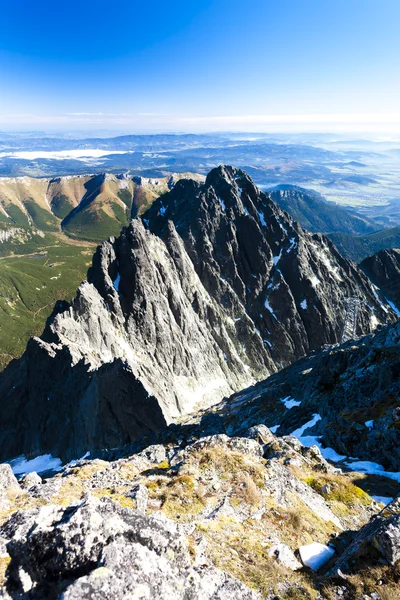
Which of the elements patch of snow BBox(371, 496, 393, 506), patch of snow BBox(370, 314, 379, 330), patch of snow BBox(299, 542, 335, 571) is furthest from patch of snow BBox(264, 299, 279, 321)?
patch of snow BBox(299, 542, 335, 571)

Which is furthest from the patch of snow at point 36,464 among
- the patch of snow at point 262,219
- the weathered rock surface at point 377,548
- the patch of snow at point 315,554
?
the patch of snow at point 262,219

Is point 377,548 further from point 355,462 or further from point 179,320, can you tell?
point 179,320

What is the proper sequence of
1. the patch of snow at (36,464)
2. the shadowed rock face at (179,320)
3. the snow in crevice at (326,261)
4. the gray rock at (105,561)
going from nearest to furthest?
the gray rock at (105,561), the patch of snow at (36,464), the shadowed rock face at (179,320), the snow in crevice at (326,261)

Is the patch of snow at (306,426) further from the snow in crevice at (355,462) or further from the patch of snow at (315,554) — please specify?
the patch of snow at (315,554)

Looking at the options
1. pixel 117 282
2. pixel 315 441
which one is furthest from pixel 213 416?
pixel 117 282

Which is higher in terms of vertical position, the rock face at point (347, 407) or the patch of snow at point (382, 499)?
the patch of snow at point (382, 499)

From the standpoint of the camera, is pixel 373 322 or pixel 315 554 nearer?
pixel 315 554

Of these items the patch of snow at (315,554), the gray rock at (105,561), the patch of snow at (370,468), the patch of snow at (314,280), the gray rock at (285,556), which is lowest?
the patch of snow at (314,280)

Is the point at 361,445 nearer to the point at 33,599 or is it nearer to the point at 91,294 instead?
the point at 33,599
